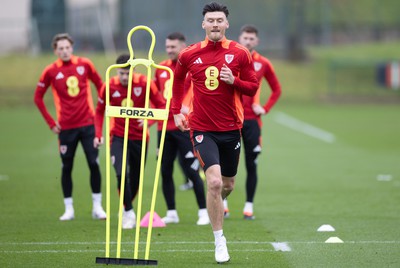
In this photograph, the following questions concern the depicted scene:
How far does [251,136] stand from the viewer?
11859 mm

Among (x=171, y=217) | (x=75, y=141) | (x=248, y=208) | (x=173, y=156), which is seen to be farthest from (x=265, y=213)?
(x=75, y=141)

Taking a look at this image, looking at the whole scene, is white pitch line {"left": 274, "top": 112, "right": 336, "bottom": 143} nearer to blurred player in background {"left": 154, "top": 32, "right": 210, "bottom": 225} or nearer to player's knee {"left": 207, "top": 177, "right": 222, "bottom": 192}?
blurred player in background {"left": 154, "top": 32, "right": 210, "bottom": 225}

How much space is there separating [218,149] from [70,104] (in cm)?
337

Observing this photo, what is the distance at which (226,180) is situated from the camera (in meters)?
9.44

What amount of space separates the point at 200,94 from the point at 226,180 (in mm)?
985

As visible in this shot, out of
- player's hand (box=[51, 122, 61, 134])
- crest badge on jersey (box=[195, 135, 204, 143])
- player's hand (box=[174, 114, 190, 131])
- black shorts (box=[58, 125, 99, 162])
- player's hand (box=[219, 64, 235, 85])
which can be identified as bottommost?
black shorts (box=[58, 125, 99, 162])

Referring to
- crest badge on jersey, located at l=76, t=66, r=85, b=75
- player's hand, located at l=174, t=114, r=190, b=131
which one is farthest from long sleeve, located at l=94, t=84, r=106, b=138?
player's hand, located at l=174, t=114, r=190, b=131

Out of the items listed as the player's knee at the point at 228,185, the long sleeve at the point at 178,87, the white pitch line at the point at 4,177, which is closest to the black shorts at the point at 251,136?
the player's knee at the point at 228,185

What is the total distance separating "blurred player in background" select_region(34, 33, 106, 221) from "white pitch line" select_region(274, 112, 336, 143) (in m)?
13.1

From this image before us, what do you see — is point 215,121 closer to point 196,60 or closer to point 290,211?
point 196,60

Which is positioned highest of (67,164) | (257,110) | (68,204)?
(257,110)

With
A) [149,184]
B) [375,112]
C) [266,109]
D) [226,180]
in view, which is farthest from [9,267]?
[375,112]

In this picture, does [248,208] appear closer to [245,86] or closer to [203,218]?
[203,218]

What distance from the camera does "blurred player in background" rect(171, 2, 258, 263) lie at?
29.2ft
